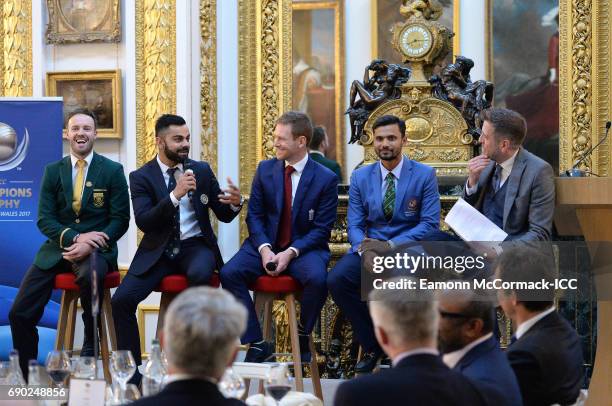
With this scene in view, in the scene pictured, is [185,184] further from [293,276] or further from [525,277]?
[525,277]

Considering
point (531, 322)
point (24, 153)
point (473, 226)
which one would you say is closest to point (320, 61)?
point (24, 153)

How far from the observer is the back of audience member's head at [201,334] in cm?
267

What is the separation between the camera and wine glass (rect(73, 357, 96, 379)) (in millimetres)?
4045

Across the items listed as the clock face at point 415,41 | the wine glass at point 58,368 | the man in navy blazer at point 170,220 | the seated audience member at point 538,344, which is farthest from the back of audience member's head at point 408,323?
the clock face at point 415,41

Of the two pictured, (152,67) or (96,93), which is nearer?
(152,67)

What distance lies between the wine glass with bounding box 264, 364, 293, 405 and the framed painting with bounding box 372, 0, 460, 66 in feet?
15.5

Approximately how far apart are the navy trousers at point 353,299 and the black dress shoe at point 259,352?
0.42m

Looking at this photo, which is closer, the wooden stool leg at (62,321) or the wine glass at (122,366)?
the wine glass at (122,366)

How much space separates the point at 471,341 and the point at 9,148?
423 centimetres

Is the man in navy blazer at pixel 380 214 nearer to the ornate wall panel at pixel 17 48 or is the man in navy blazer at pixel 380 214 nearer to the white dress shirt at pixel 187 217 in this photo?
the white dress shirt at pixel 187 217

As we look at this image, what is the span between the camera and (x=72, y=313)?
5.99 m

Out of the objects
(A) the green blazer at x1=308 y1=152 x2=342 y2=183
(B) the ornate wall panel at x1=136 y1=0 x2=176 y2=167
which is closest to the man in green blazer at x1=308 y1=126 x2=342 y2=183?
(A) the green blazer at x1=308 y1=152 x2=342 y2=183

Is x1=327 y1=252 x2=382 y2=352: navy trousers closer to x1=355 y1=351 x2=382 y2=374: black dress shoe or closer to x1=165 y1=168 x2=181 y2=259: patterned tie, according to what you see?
x1=355 y1=351 x2=382 y2=374: black dress shoe

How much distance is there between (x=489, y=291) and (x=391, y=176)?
1840 mm
